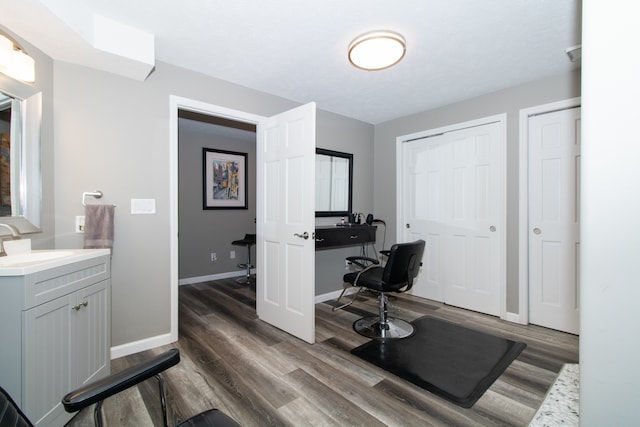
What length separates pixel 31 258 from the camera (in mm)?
1677

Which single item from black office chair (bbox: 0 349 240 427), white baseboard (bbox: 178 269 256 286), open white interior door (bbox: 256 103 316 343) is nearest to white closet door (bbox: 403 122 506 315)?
open white interior door (bbox: 256 103 316 343)

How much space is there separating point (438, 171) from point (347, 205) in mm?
1219

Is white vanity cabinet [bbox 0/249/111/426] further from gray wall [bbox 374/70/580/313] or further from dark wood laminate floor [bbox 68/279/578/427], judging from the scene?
gray wall [bbox 374/70/580/313]

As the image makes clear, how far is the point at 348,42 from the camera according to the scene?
2213 mm

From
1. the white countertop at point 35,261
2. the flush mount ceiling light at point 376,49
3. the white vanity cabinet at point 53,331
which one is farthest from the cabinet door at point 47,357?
the flush mount ceiling light at point 376,49

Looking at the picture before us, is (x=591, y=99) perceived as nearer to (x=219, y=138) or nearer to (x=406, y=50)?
(x=406, y=50)

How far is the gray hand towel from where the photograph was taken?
7.03 feet

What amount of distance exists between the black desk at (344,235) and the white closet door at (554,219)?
1728 mm

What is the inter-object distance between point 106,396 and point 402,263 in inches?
85.5

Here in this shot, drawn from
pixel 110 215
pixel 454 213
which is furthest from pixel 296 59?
pixel 454 213

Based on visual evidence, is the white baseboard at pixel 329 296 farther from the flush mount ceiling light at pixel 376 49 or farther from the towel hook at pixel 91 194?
the flush mount ceiling light at pixel 376 49

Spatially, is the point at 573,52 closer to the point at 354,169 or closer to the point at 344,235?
the point at 354,169

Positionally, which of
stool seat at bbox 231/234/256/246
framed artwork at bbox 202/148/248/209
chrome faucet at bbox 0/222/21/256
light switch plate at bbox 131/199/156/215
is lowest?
stool seat at bbox 231/234/256/246

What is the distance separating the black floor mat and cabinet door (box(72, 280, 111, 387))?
176cm
